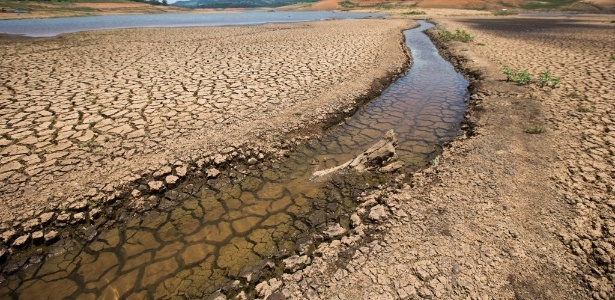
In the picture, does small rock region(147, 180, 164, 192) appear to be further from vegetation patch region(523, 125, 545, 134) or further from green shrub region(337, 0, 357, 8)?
green shrub region(337, 0, 357, 8)

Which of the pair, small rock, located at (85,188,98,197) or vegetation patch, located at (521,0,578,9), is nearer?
small rock, located at (85,188,98,197)

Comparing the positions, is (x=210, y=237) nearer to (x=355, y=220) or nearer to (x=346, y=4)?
(x=355, y=220)

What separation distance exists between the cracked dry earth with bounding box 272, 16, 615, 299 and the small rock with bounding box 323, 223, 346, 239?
186 millimetres

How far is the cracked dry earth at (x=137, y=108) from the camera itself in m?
3.86

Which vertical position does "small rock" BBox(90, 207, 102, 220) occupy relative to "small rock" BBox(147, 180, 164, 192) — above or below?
below

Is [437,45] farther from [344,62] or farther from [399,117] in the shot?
[399,117]

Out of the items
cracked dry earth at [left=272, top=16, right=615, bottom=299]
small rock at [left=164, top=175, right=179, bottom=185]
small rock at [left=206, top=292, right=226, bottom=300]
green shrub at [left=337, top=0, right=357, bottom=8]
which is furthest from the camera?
green shrub at [left=337, top=0, right=357, bottom=8]

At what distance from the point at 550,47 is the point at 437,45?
16.0ft

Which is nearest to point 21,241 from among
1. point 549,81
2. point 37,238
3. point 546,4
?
point 37,238

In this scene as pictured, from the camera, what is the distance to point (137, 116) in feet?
18.2

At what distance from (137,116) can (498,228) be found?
248 inches

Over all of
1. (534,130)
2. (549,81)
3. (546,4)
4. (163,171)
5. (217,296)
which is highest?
(546,4)

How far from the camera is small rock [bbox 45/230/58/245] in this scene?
10.0 feet

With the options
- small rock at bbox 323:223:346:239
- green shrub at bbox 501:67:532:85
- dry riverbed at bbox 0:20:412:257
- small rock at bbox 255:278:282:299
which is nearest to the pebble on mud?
dry riverbed at bbox 0:20:412:257
